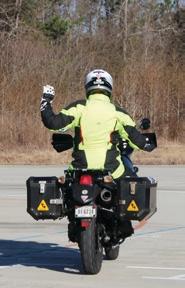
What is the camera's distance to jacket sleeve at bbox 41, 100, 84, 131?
29.9 feet

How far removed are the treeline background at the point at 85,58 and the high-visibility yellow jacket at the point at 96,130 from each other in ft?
82.7

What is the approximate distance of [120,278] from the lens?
354 inches

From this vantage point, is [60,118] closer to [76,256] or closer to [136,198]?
[136,198]

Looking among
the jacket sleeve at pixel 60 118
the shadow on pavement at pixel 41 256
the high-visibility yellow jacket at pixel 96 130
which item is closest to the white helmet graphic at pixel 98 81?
the high-visibility yellow jacket at pixel 96 130

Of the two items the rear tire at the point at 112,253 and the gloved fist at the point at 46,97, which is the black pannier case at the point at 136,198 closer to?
the rear tire at the point at 112,253

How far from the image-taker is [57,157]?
3088 centimetres

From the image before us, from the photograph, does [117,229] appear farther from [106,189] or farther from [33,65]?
[33,65]

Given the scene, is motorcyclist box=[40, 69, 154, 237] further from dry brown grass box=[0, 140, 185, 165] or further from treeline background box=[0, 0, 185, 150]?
treeline background box=[0, 0, 185, 150]

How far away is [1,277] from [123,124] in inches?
75.7

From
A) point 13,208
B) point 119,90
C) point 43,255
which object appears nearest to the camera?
point 43,255

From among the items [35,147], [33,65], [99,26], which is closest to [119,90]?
[33,65]

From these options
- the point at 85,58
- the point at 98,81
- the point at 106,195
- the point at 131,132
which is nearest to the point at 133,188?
the point at 106,195

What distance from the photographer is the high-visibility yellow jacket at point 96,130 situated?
30.1 ft

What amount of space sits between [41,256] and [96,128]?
6.41 ft
